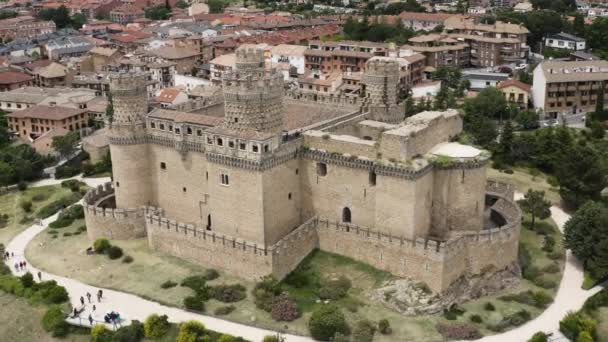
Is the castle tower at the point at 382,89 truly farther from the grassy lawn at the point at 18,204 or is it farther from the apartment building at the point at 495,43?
the apartment building at the point at 495,43

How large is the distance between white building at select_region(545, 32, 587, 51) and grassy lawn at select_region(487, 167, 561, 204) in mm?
59601

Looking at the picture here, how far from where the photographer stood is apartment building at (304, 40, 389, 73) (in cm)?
12475

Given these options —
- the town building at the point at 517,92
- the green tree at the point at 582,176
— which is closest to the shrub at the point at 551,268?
the green tree at the point at 582,176

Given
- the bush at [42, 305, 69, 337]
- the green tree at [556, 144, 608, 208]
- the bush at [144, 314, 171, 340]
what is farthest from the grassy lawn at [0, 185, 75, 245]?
the green tree at [556, 144, 608, 208]

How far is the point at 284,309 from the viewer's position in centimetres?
4869

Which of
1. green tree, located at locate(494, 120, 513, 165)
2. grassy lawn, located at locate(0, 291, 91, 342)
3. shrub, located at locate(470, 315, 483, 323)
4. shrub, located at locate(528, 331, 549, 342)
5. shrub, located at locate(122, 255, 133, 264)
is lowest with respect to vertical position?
grassy lawn, located at locate(0, 291, 91, 342)

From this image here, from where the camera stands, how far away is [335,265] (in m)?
55.0

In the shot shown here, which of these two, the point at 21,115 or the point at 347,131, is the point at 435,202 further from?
A: the point at 21,115

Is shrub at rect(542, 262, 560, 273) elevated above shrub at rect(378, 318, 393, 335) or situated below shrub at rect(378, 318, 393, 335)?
below

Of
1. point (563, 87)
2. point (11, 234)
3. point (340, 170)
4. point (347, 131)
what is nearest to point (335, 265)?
point (340, 170)

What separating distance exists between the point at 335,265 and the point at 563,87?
5956 cm

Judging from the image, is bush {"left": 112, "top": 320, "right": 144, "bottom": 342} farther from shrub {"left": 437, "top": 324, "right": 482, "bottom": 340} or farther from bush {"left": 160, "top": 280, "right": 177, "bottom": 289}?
shrub {"left": 437, "top": 324, "right": 482, "bottom": 340}

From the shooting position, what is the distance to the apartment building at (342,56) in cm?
12475

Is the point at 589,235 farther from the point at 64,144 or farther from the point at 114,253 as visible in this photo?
the point at 64,144
